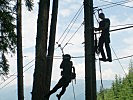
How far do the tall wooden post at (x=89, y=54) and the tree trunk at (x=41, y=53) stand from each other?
4.26ft

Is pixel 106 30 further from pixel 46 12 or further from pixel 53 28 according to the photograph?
pixel 53 28

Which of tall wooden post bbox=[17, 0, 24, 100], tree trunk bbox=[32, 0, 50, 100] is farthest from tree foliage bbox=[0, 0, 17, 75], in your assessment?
tree trunk bbox=[32, 0, 50, 100]

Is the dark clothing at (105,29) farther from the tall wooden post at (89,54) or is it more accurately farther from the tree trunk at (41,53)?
the tree trunk at (41,53)

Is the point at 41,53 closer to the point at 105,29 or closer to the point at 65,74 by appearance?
the point at 65,74

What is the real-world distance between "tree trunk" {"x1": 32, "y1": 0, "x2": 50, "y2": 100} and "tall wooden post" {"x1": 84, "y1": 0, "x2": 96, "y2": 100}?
1297 mm

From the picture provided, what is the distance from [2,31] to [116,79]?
96720mm

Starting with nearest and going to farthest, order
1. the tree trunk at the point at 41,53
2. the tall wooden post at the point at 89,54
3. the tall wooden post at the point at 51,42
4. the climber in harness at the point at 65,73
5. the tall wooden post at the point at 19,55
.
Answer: the tall wooden post at the point at 89,54, the tree trunk at the point at 41,53, the climber in harness at the point at 65,73, the tall wooden post at the point at 51,42, the tall wooden post at the point at 19,55

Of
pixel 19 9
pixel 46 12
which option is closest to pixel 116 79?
pixel 19 9

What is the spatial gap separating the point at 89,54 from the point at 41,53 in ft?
4.75

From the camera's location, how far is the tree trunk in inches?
368

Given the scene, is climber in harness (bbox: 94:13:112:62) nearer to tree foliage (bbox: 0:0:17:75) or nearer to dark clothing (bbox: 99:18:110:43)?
dark clothing (bbox: 99:18:110:43)

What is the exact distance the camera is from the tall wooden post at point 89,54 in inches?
339

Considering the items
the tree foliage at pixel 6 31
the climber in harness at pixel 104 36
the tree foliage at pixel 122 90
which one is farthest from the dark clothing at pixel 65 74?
the tree foliage at pixel 122 90

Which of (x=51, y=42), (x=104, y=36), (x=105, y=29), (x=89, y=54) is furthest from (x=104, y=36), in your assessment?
(x=51, y=42)
